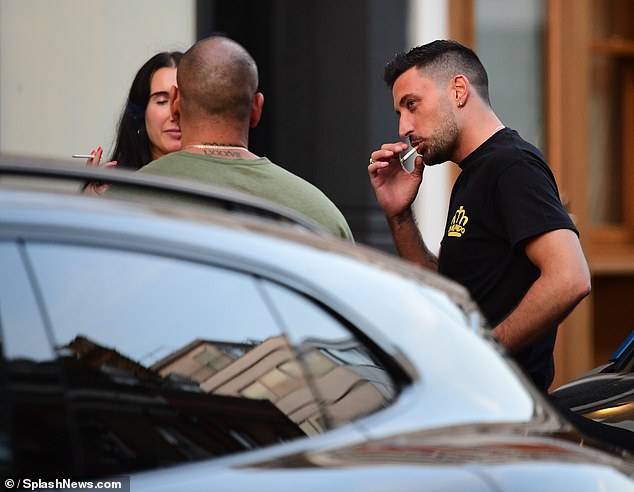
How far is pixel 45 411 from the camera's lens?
68.2 inches

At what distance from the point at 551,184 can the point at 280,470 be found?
2.00m

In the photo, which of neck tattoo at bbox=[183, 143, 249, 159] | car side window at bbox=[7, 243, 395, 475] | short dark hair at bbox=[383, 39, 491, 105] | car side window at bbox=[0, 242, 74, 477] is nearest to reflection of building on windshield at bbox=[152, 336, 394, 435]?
car side window at bbox=[7, 243, 395, 475]

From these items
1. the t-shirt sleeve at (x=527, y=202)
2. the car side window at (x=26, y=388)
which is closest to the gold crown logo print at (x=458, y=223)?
the t-shirt sleeve at (x=527, y=202)

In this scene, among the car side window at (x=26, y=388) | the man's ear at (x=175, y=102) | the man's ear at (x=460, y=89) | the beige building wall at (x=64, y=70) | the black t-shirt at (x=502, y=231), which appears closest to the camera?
the car side window at (x=26, y=388)

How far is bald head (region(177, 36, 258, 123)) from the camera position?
3.62 meters

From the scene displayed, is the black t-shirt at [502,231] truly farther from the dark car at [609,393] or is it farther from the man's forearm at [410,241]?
the man's forearm at [410,241]

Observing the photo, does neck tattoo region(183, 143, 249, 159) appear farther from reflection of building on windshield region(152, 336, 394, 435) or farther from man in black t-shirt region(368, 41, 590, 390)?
reflection of building on windshield region(152, 336, 394, 435)

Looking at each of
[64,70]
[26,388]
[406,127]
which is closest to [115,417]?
[26,388]

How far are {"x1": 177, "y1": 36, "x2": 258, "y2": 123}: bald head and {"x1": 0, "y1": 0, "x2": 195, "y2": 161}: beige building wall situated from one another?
2.87m

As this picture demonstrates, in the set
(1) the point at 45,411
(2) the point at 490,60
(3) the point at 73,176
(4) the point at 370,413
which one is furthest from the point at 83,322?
(2) the point at 490,60

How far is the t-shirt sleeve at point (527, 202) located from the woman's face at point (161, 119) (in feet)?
4.57

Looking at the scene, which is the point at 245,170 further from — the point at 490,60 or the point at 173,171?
the point at 490,60

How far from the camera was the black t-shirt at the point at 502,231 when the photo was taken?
11.6 ft

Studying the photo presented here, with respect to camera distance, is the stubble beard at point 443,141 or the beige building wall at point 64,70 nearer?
the stubble beard at point 443,141
